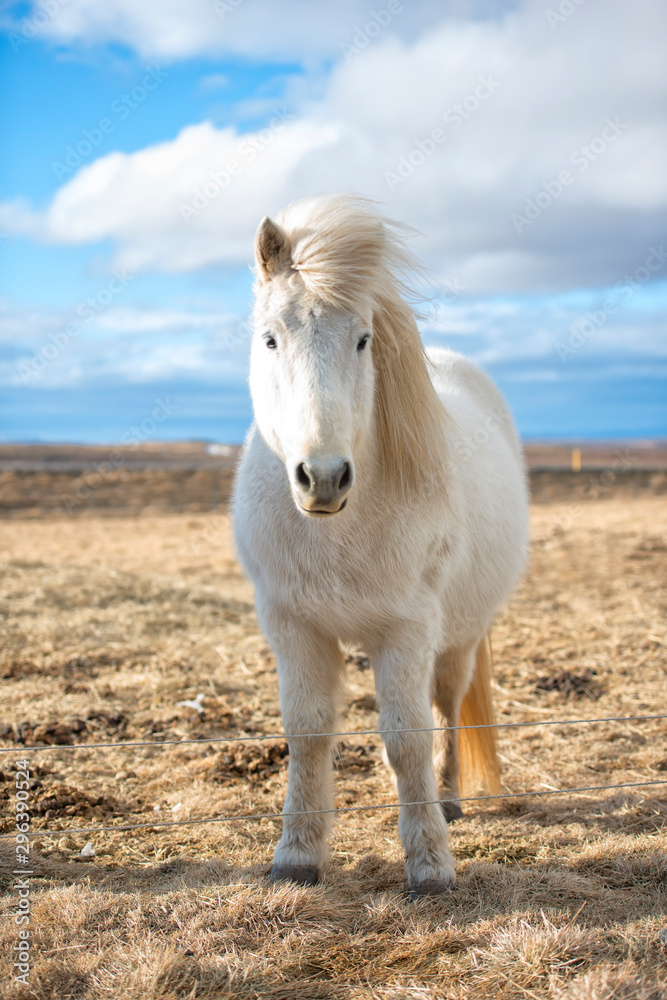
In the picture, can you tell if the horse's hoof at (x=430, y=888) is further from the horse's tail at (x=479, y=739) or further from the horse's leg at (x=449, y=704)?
the horse's tail at (x=479, y=739)

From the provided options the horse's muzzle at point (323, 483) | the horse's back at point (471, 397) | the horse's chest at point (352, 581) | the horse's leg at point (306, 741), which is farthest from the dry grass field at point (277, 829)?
the horse's back at point (471, 397)

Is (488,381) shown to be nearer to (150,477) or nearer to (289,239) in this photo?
(289,239)

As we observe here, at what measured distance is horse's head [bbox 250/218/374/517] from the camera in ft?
7.58

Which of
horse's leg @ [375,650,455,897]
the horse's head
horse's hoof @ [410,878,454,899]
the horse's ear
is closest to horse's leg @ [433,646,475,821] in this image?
horse's leg @ [375,650,455,897]

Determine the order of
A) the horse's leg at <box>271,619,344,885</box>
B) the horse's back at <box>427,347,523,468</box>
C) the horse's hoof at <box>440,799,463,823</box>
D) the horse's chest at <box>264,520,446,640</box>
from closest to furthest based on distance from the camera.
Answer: the horse's chest at <box>264,520,446,640</box> → the horse's leg at <box>271,619,344,885</box> → the horse's hoof at <box>440,799,463,823</box> → the horse's back at <box>427,347,523,468</box>

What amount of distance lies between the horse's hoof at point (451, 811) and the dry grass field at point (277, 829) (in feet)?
0.31

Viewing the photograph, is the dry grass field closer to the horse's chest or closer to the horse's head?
the horse's chest

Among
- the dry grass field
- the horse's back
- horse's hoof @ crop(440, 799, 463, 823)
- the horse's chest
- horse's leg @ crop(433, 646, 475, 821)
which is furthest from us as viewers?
the horse's back

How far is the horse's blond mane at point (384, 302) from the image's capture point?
2564 mm

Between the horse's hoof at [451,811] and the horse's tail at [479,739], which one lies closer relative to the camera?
the horse's hoof at [451,811]

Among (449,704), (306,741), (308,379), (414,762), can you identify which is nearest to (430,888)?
(414,762)

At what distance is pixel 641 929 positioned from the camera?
7.92 ft

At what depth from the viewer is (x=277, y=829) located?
3.48 metres

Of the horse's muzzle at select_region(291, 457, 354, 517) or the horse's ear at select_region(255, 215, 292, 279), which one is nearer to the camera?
the horse's muzzle at select_region(291, 457, 354, 517)
